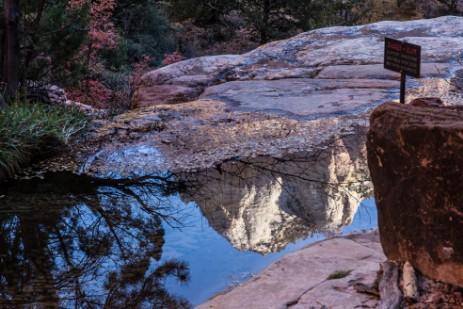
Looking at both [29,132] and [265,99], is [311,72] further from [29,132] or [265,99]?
[29,132]

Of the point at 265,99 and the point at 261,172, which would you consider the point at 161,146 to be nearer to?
the point at 261,172

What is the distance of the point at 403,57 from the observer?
19.5 feet

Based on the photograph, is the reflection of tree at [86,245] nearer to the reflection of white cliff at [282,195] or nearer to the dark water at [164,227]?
the dark water at [164,227]

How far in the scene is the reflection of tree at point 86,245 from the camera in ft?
13.3

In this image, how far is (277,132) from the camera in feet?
25.9

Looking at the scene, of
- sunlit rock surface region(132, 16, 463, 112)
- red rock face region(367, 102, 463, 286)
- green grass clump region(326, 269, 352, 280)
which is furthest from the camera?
sunlit rock surface region(132, 16, 463, 112)

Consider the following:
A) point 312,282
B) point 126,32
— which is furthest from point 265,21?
point 312,282

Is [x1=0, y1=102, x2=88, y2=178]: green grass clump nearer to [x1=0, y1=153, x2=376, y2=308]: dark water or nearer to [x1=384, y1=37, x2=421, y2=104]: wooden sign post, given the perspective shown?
[x1=0, y1=153, x2=376, y2=308]: dark water

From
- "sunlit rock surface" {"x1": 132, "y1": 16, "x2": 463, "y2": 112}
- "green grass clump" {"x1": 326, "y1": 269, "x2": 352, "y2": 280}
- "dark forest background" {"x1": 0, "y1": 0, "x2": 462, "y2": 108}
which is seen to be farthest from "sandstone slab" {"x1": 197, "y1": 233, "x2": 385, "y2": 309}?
"dark forest background" {"x1": 0, "y1": 0, "x2": 462, "y2": 108}

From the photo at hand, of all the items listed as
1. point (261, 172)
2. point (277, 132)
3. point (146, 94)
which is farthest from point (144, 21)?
point (261, 172)

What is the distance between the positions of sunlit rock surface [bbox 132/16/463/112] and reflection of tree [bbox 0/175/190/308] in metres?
3.28

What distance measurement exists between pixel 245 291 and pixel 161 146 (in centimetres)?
401

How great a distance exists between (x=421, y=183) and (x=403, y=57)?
314 centimetres

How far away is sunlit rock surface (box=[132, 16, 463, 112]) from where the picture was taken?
9.12 metres
